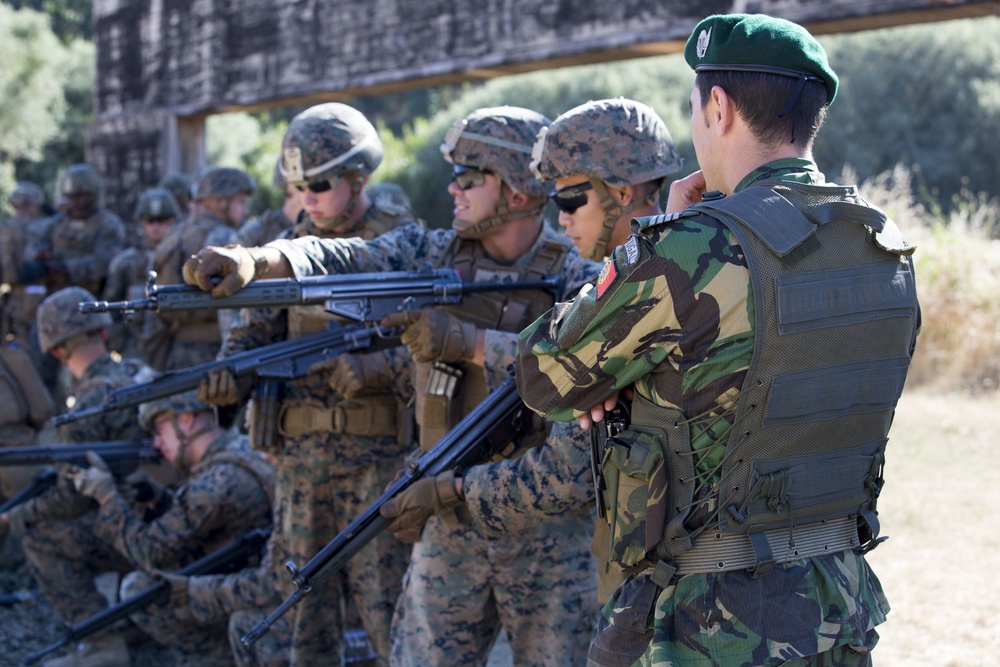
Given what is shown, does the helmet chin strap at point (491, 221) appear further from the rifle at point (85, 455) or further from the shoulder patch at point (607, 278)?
the rifle at point (85, 455)

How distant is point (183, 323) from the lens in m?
7.94

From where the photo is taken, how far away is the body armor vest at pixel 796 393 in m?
2.00

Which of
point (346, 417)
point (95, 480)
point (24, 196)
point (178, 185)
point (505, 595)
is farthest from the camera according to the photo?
point (24, 196)

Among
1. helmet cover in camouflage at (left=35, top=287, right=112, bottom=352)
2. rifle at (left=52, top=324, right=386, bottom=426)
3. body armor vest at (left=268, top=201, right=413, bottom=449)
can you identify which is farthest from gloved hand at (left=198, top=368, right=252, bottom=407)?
helmet cover in camouflage at (left=35, top=287, right=112, bottom=352)

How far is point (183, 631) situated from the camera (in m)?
5.02

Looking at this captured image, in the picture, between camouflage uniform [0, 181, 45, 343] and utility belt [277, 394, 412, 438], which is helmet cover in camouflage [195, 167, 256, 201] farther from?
utility belt [277, 394, 412, 438]

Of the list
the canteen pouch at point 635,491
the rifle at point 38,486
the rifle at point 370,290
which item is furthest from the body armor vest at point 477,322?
the rifle at point 38,486

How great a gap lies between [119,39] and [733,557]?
1034 centimetres

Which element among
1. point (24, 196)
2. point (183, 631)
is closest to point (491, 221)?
point (183, 631)

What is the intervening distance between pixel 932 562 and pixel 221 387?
3958 millimetres

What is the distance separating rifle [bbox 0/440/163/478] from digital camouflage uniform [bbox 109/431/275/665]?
11.4 inches

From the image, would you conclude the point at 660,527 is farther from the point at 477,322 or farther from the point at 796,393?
the point at 477,322

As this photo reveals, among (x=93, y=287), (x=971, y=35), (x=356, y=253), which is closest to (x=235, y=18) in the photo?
(x=93, y=287)

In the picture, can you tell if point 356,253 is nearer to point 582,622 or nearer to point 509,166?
point 509,166
